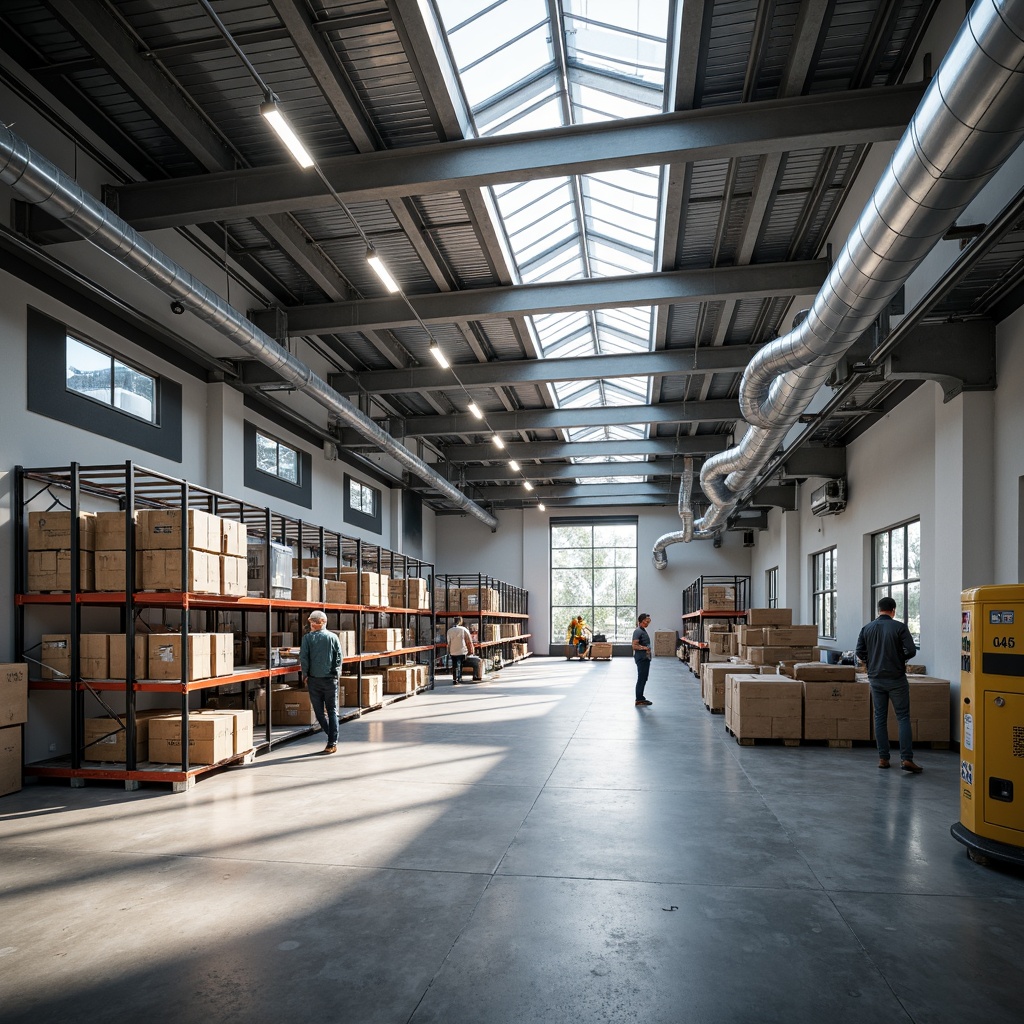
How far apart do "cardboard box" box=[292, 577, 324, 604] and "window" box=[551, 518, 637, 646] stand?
20.2 meters

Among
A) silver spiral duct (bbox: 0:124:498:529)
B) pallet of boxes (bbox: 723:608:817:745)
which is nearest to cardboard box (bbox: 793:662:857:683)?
pallet of boxes (bbox: 723:608:817:745)

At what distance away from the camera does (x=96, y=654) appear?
8.25 metres

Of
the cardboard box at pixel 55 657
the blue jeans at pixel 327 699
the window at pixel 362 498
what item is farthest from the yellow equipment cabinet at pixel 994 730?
the window at pixel 362 498

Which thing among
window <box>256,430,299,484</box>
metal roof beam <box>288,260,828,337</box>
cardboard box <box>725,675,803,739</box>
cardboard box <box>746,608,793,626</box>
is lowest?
cardboard box <box>725,675,803,739</box>

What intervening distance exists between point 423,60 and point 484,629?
18412 mm

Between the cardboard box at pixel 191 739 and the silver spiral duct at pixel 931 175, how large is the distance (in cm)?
764

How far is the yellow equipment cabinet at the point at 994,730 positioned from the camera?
5.34 metres

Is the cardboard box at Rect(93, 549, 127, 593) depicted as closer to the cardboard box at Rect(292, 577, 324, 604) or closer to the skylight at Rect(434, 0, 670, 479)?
the cardboard box at Rect(292, 577, 324, 604)

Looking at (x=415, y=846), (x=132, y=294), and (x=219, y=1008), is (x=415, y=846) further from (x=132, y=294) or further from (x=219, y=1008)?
(x=132, y=294)

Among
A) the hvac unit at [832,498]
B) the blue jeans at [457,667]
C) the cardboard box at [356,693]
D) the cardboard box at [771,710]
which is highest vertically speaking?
the hvac unit at [832,498]

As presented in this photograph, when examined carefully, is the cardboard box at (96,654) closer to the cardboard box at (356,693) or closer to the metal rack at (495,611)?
the cardboard box at (356,693)

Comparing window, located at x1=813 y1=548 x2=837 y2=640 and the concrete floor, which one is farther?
window, located at x1=813 y1=548 x2=837 y2=640

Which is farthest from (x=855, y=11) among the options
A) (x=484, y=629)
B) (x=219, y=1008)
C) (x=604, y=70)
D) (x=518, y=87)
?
(x=484, y=629)

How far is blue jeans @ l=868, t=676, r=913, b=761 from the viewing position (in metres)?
8.67
